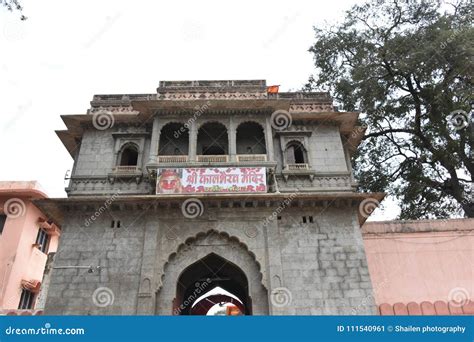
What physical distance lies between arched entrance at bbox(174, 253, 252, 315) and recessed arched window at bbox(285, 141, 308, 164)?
4.76 m

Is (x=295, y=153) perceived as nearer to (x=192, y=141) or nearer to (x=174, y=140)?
(x=192, y=141)

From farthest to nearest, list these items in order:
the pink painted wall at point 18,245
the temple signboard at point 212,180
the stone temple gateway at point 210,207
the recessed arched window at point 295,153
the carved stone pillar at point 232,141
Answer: the pink painted wall at point 18,245
the recessed arched window at point 295,153
the carved stone pillar at point 232,141
the temple signboard at point 212,180
the stone temple gateway at point 210,207

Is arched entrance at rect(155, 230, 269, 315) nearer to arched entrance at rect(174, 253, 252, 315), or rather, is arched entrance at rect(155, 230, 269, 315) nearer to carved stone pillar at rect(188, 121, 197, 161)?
arched entrance at rect(174, 253, 252, 315)

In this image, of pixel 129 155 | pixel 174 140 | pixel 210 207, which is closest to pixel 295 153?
pixel 210 207

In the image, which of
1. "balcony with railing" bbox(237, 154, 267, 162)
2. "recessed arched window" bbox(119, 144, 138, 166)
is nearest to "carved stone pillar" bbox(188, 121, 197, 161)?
"balcony with railing" bbox(237, 154, 267, 162)

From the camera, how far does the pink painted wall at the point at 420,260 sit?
1325 centimetres

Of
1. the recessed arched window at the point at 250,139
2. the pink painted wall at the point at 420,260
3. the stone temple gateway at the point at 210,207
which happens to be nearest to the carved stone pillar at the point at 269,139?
the stone temple gateway at the point at 210,207

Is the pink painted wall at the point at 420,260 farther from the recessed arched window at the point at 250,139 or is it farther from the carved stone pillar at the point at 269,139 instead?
the recessed arched window at the point at 250,139

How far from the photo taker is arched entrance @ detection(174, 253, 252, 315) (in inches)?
534

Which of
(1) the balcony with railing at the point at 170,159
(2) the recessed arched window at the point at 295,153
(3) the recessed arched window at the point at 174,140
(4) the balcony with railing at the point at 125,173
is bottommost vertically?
(4) the balcony with railing at the point at 125,173

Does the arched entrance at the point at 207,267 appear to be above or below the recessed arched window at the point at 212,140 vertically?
below

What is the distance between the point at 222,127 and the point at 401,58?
10628mm

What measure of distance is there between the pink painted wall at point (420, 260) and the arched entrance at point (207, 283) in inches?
198
